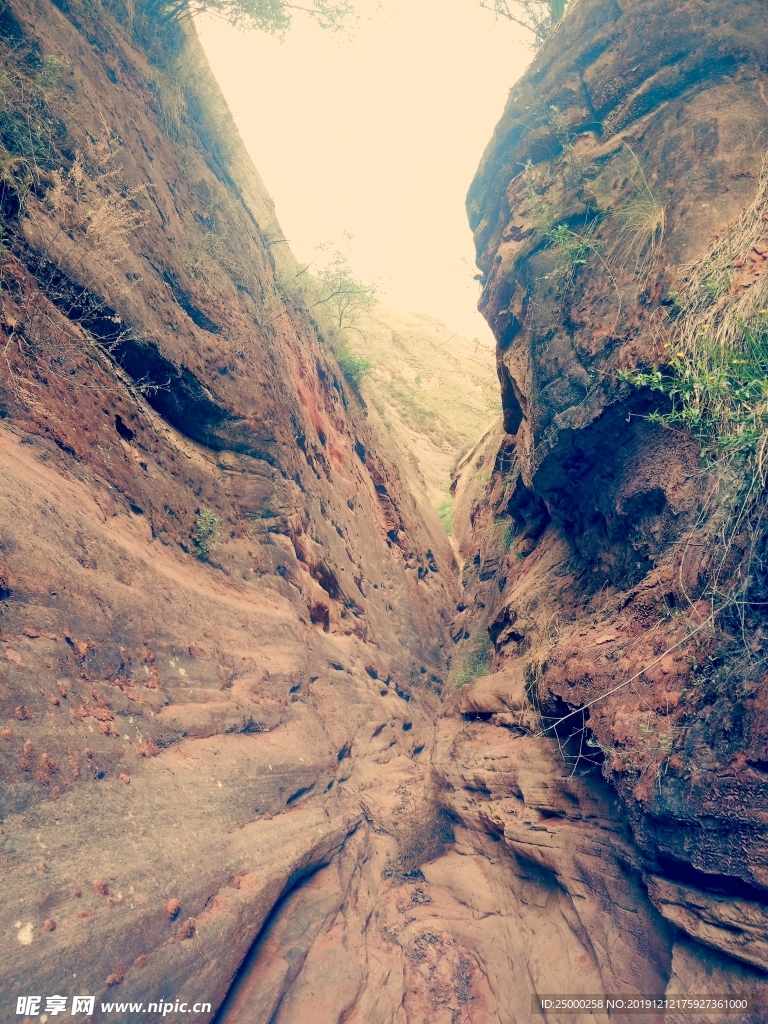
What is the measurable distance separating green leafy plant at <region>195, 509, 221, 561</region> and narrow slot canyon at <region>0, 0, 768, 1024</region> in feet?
0.12

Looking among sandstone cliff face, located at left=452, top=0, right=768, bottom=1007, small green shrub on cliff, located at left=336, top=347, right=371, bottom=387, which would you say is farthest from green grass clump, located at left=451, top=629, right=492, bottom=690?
small green shrub on cliff, located at left=336, top=347, right=371, bottom=387

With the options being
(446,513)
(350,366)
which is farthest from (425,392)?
(350,366)

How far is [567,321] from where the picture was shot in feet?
20.0

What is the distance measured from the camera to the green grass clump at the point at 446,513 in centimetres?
1590

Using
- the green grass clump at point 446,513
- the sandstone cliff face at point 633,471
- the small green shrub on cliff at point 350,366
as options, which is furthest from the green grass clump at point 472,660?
the small green shrub on cliff at point 350,366

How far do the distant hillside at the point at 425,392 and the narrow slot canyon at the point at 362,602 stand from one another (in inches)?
370

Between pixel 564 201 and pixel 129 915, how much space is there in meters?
8.17

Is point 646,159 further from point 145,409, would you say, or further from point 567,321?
point 145,409

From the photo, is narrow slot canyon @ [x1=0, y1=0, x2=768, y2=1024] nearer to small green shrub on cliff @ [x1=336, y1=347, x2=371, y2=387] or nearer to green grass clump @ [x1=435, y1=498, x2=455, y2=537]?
small green shrub on cliff @ [x1=336, y1=347, x2=371, y2=387]

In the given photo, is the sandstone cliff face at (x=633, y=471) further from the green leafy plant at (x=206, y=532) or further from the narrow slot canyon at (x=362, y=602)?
the green leafy plant at (x=206, y=532)

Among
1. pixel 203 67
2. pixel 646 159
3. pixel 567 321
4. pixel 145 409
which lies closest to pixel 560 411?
pixel 567 321

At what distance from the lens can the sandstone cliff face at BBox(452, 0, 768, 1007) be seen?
3244 mm

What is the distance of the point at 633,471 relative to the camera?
4930mm

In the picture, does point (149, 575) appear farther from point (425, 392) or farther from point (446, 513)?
point (425, 392)
